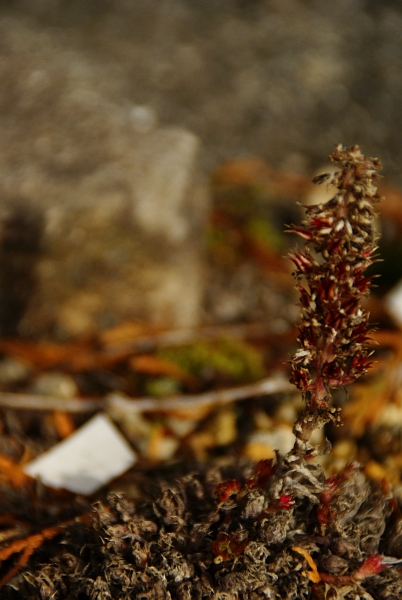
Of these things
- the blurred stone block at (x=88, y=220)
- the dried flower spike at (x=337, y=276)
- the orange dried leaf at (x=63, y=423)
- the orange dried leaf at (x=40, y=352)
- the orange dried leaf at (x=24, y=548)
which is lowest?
the orange dried leaf at (x=24, y=548)

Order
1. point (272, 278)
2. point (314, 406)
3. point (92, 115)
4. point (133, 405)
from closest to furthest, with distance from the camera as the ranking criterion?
point (314, 406), point (133, 405), point (92, 115), point (272, 278)

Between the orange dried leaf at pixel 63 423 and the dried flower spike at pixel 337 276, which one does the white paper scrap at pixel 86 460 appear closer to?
the orange dried leaf at pixel 63 423

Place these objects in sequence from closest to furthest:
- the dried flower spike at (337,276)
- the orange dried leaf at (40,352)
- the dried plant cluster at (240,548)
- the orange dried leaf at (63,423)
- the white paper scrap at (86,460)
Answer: the dried flower spike at (337,276) → the dried plant cluster at (240,548) → the white paper scrap at (86,460) → the orange dried leaf at (63,423) → the orange dried leaf at (40,352)

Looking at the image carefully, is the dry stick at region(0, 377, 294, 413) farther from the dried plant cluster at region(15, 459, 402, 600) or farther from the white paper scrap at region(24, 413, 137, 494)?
the dried plant cluster at region(15, 459, 402, 600)

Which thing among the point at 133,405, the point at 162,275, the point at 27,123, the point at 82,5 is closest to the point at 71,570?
the point at 133,405

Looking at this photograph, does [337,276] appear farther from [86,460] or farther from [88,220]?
[88,220]

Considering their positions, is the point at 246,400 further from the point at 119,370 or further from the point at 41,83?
the point at 41,83

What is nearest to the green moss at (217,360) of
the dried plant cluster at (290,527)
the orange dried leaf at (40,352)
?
the orange dried leaf at (40,352)

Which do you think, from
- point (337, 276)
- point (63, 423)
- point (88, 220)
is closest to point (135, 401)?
point (63, 423)

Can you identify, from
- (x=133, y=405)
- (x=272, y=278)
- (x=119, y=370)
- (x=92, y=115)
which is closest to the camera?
(x=133, y=405)
